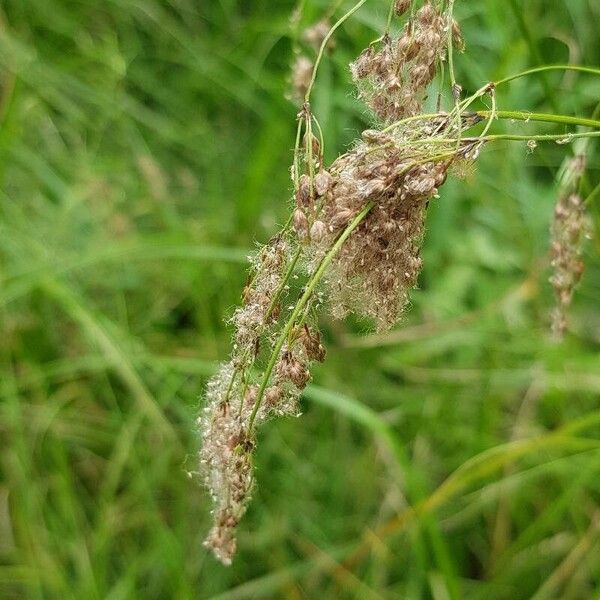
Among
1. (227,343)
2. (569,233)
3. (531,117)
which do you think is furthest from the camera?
(227,343)

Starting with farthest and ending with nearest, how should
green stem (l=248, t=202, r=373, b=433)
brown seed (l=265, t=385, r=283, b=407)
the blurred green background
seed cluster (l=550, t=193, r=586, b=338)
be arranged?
the blurred green background
seed cluster (l=550, t=193, r=586, b=338)
brown seed (l=265, t=385, r=283, b=407)
green stem (l=248, t=202, r=373, b=433)

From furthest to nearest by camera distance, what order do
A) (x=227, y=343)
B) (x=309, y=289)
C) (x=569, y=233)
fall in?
1. (x=227, y=343)
2. (x=569, y=233)
3. (x=309, y=289)

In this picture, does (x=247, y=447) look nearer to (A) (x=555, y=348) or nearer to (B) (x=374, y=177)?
(B) (x=374, y=177)

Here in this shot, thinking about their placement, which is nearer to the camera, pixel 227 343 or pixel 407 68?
pixel 407 68

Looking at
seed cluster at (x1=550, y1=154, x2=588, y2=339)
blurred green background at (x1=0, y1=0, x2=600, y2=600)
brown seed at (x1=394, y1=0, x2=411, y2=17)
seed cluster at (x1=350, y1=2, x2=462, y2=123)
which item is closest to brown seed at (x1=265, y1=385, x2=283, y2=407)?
seed cluster at (x1=350, y1=2, x2=462, y2=123)

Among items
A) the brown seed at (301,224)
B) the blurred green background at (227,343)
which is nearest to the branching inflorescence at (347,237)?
the brown seed at (301,224)

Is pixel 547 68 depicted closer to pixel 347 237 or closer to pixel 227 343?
pixel 347 237

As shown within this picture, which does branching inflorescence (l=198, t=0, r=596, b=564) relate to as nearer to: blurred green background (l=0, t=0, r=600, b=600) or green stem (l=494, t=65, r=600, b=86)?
green stem (l=494, t=65, r=600, b=86)

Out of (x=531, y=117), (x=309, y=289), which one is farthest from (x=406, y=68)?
(x=309, y=289)

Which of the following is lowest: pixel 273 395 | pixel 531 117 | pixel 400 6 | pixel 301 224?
pixel 273 395
